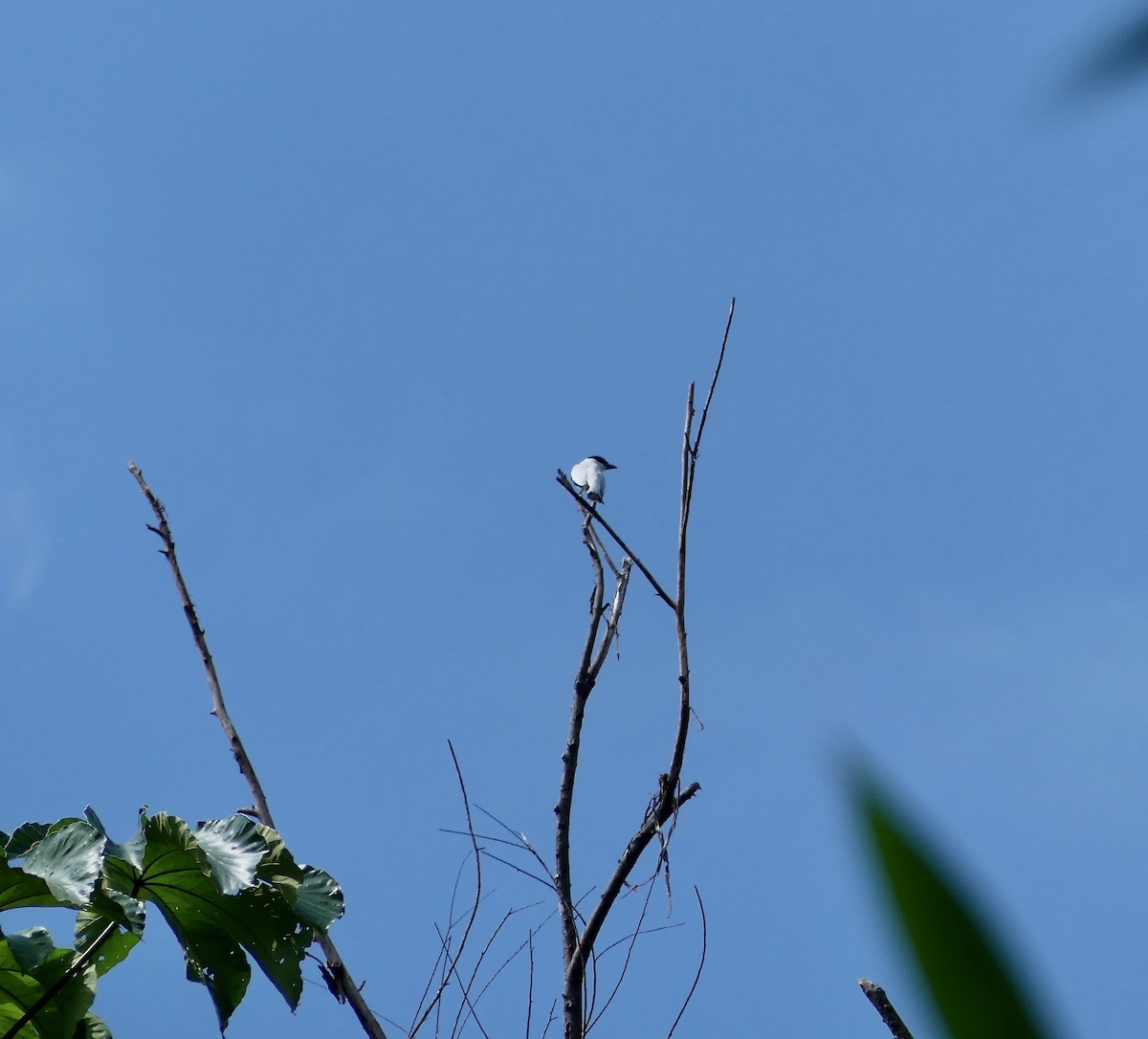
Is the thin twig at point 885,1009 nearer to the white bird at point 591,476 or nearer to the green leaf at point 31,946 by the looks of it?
the green leaf at point 31,946

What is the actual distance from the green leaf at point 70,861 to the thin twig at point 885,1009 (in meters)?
1.38

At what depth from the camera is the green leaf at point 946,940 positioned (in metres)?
0.19

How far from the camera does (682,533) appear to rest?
2096mm

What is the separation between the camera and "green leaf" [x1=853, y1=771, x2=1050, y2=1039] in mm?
186

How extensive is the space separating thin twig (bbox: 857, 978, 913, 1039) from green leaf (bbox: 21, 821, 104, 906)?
4.54ft

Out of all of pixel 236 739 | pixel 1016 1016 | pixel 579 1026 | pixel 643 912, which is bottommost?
pixel 1016 1016

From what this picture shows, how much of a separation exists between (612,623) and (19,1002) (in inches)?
60.6

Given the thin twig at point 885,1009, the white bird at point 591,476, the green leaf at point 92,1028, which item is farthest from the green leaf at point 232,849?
the white bird at point 591,476

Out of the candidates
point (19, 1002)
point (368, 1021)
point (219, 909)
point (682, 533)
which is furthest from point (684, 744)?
point (19, 1002)

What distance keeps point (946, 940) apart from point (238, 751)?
2.63 m

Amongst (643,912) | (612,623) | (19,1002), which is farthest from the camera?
(612,623)

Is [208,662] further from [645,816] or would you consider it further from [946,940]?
[946,940]

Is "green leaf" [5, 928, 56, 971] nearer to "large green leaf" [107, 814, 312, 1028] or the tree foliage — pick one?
the tree foliage

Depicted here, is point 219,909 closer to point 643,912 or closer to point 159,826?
point 159,826
